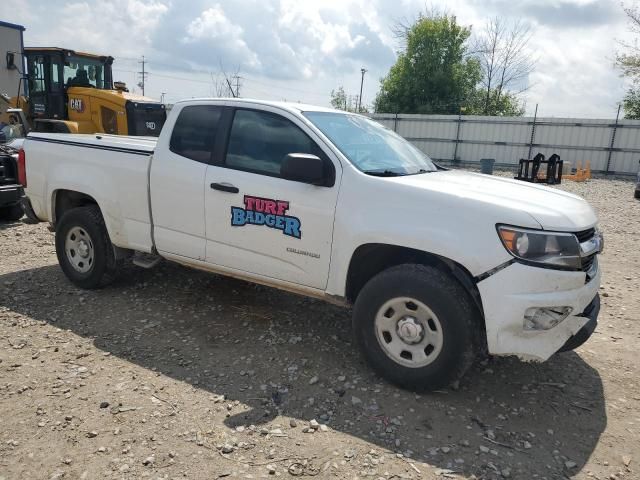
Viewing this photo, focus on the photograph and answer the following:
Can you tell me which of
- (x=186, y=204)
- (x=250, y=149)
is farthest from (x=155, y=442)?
(x=250, y=149)

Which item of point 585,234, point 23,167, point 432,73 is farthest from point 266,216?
point 432,73

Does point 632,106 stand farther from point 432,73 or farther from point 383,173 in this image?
→ point 383,173

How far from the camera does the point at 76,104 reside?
12.1 meters

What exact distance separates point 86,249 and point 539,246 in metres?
4.19

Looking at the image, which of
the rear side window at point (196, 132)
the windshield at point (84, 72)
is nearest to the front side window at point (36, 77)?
the windshield at point (84, 72)

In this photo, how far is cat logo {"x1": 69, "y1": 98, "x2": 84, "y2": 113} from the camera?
1205cm

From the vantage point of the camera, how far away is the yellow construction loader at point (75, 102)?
38.5 ft

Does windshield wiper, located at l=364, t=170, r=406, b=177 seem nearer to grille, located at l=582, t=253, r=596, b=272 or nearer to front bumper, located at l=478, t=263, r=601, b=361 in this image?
front bumper, located at l=478, t=263, r=601, b=361

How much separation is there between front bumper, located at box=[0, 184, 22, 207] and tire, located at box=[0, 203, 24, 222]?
0.93ft

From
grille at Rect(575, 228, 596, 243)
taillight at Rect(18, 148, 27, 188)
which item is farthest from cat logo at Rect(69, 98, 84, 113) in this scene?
grille at Rect(575, 228, 596, 243)

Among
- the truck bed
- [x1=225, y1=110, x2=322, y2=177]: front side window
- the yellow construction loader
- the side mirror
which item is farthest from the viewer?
the yellow construction loader

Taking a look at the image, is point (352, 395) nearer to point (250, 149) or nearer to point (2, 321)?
point (250, 149)

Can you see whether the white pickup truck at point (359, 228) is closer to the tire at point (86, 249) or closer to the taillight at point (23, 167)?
the tire at point (86, 249)

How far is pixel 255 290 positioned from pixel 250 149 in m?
1.75
